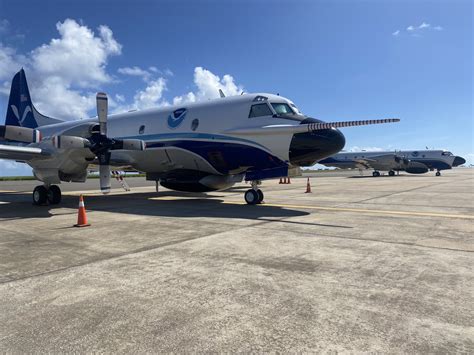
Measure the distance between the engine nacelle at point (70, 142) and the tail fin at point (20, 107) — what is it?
32.5ft

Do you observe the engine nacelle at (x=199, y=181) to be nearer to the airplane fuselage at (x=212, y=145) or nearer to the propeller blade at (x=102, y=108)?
the airplane fuselage at (x=212, y=145)

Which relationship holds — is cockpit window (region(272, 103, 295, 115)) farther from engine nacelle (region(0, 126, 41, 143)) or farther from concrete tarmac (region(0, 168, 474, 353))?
engine nacelle (region(0, 126, 41, 143))

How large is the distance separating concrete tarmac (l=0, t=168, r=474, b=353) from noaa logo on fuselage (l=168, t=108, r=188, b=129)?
7809 millimetres

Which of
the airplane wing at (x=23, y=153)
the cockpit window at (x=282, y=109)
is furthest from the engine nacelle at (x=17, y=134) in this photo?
the cockpit window at (x=282, y=109)

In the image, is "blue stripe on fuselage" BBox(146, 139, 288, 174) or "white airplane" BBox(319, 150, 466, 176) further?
"white airplane" BBox(319, 150, 466, 176)

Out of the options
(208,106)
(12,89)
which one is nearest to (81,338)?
(208,106)

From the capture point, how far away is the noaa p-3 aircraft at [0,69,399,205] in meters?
11.6

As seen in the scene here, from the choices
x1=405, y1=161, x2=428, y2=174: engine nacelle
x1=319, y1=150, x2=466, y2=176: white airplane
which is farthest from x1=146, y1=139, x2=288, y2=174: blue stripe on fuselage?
x1=405, y1=161, x2=428, y2=174: engine nacelle

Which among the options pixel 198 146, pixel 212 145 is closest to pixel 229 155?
pixel 212 145

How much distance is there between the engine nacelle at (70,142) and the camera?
11.3m

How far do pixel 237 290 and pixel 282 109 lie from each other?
9539 millimetres

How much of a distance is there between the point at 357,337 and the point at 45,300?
347cm

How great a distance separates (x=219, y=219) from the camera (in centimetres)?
970

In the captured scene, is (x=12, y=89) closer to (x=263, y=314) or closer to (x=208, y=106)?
(x=208, y=106)
